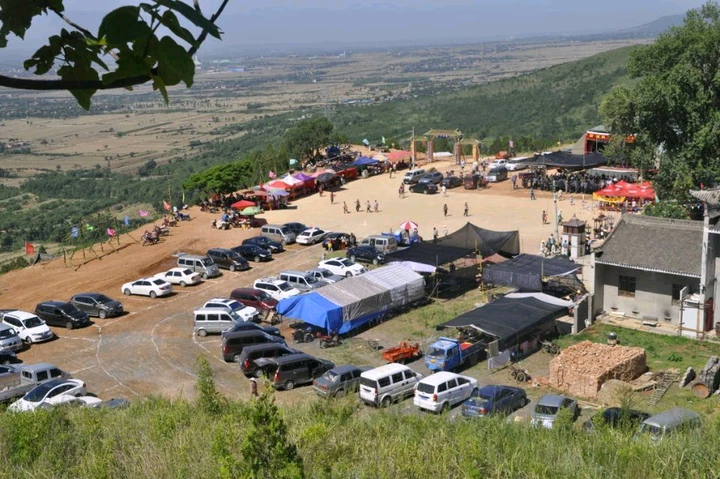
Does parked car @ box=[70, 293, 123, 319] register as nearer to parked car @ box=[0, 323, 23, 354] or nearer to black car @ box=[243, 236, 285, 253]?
parked car @ box=[0, 323, 23, 354]

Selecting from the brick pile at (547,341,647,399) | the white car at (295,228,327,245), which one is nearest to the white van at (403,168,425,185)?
the white car at (295,228,327,245)

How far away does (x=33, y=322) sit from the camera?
2238 cm

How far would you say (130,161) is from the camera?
108 meters

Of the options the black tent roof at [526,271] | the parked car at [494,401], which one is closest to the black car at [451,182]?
the black tent roof at [526,271]

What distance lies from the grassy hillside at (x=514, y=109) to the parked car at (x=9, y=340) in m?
66.2

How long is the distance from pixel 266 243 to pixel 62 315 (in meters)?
9.41

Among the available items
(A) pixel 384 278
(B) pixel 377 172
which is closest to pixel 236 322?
(A) pixel 384 278

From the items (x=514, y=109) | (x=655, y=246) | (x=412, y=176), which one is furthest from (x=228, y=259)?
(x=514, y=109)

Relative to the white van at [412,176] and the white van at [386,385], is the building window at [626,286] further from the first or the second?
the white van at [412,176]

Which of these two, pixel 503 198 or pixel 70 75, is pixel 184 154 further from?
pixel 70 75

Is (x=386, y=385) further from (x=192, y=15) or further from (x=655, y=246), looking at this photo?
(x=192, y=15)

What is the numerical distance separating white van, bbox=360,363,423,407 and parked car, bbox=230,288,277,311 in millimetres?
7108

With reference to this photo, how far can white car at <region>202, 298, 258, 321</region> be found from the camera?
75.6ft

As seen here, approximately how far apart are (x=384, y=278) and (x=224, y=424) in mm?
17240
